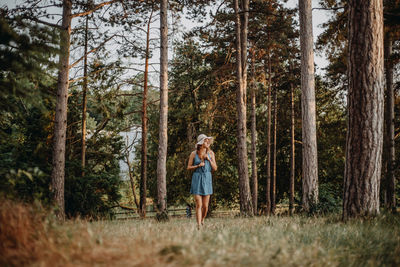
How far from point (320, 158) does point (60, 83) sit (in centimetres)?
2027

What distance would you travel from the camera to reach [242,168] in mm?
12758

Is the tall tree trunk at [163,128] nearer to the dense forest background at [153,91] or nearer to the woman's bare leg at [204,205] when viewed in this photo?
the dense forest background at [153,91]

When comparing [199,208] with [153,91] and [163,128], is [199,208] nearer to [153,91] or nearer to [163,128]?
[163,128]

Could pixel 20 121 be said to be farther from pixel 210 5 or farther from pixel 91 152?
pixel 210 5

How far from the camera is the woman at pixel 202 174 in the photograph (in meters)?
6.71

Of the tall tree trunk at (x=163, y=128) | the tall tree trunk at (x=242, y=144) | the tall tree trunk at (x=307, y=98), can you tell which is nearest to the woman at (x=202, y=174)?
the tall tree trunk at (x=307, y=98)

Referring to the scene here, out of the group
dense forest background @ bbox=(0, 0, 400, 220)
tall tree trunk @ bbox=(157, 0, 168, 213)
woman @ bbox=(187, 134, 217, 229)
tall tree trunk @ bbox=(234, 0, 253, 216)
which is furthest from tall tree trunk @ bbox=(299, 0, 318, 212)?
tall tree trunk @ bbox=(157, 0, 168, 213)

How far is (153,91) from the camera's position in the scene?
749 inches

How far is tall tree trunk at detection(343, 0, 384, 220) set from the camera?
5.59 meters

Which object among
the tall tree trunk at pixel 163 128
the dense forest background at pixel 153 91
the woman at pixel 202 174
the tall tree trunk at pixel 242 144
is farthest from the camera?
the tall tree trunk at pixel 242 144

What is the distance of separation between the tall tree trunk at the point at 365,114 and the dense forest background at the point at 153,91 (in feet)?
1.95

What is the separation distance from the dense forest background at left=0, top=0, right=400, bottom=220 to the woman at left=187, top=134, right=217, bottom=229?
11.3ft

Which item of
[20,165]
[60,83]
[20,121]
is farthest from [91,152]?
[60,83]

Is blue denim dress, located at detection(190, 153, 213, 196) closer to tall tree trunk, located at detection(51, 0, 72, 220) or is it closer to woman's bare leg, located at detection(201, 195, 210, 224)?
woman's bare leg, located at detection(201, 195, 210, 224)
